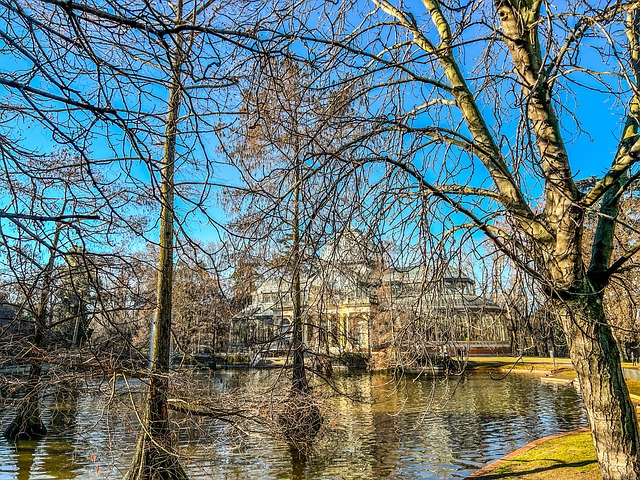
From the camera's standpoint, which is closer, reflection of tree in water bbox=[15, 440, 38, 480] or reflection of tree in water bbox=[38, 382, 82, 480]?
reflection of tree in water bbox=[38, 382, 82, 480]

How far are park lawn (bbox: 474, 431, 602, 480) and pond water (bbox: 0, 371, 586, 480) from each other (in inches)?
44.0

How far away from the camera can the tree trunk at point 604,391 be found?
4.20 meters

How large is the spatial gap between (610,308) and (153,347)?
42.6ft

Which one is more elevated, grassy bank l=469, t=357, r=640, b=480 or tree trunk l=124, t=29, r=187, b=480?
tree trunk l=124, t=29, r=187, b=480

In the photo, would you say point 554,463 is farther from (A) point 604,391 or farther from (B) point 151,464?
(B) point 151,464

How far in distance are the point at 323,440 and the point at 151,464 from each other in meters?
5.64

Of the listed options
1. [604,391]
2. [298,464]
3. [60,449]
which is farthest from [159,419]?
[60,449]

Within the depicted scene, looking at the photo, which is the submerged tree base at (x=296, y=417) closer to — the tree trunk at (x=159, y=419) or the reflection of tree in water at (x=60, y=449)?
the tree trunk at (x=159, y=419)

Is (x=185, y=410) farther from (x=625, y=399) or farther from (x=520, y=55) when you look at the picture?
(x=520, y=55)

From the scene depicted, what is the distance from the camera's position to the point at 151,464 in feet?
18.1

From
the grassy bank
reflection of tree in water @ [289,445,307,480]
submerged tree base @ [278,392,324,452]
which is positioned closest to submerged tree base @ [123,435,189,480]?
submerged tree base @ [278,392,324,452]

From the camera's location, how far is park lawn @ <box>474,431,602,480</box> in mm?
6202

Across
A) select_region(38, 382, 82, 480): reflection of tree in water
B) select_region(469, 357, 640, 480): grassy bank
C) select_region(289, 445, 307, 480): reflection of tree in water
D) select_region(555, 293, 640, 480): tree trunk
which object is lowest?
select_region(289, 445, 307, 480): reflection of tree in water

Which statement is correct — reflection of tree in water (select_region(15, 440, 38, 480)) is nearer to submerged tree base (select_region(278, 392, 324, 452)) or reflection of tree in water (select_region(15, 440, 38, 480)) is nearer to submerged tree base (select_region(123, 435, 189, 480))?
submerged tree base (select_region(123, 435, 189, 480))
